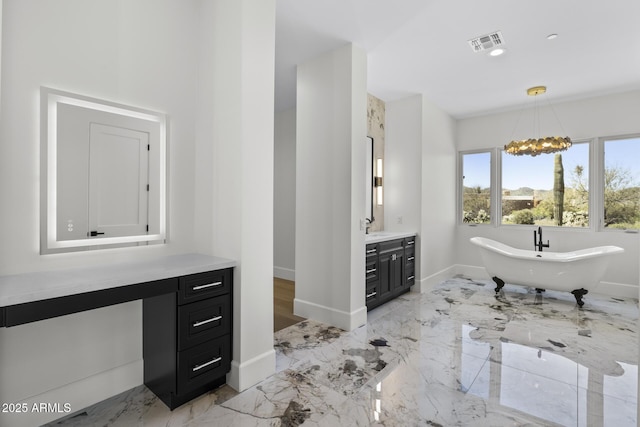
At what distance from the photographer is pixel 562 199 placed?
5035 millimetres

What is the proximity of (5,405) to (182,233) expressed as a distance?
1286 mm

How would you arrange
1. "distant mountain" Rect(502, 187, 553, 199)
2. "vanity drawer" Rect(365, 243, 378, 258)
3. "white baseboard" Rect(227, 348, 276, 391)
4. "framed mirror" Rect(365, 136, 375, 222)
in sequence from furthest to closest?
"distant mountain" Rect(502, 187, 553, 199) < "framed mirror" Rect(365, 136, 375, 222) < "vanity drawer" Rect(365, 243, 378, 258) < "white baseboard" Rect(227, 348, 276, 391)

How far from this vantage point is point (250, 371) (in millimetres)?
2195

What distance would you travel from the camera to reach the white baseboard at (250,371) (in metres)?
2.14

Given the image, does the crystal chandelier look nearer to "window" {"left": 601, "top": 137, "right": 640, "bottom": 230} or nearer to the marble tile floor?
"window" {"left": 601, "top": 137, "right": 640, "bottom": 230}

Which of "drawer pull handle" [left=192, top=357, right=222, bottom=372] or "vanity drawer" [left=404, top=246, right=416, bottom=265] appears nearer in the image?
"drawer pull handle" [left=192, top=357, right=222, bottom=372]

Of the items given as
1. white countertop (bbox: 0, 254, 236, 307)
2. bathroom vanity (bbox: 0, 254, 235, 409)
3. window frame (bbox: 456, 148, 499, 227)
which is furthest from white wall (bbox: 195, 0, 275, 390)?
window frame (bbox: 456, 148, 499, 227)

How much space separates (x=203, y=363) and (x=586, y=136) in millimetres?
5957

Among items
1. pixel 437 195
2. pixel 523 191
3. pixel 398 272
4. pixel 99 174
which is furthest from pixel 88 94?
pixel 523 191

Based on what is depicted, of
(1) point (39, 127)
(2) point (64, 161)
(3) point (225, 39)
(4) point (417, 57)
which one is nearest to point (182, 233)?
(2) point (64, 161)

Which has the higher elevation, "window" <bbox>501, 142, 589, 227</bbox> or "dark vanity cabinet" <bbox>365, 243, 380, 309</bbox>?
"window" <bbox>501, 142, 589, 227</bbox>

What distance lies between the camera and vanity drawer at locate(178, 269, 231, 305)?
1.92 meters

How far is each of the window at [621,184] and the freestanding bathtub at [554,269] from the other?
2.10 ft

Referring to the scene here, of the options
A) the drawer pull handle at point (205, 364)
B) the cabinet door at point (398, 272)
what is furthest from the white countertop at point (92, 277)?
the cabinet door at point (398, 272)
